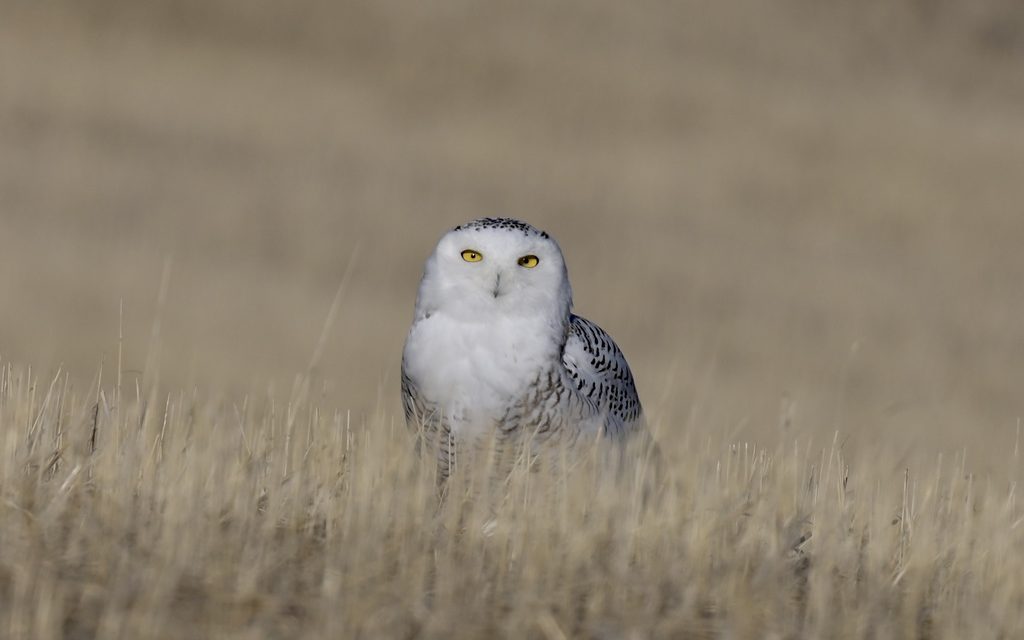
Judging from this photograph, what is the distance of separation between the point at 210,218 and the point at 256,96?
589 cm

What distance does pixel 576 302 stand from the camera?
76.9ft

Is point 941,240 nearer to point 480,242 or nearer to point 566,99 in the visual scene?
point 566,99

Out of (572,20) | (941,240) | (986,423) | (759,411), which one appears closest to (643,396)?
(759,411)

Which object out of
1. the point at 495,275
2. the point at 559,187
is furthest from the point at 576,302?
the point at 495,275

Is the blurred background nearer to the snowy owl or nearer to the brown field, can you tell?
the brown field

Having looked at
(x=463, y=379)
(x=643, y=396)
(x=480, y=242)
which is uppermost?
(x=480, y=242)

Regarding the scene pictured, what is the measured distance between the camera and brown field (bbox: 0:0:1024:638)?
195 inches

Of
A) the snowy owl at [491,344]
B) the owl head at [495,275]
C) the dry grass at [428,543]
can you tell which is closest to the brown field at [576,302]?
the dry grass at [428,543]

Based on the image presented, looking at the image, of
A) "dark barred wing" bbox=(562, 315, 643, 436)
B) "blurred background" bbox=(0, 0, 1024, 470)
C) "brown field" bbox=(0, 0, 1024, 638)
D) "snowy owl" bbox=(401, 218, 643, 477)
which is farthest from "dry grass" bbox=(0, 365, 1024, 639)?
"blurred background" bbox=(0, 0, 1024, 470)

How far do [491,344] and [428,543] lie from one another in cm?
113

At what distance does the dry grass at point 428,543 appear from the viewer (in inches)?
180

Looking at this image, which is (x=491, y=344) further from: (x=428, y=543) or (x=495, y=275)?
(x=428, y=543)

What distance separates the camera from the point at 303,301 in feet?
72.9

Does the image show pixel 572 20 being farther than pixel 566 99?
Yes
